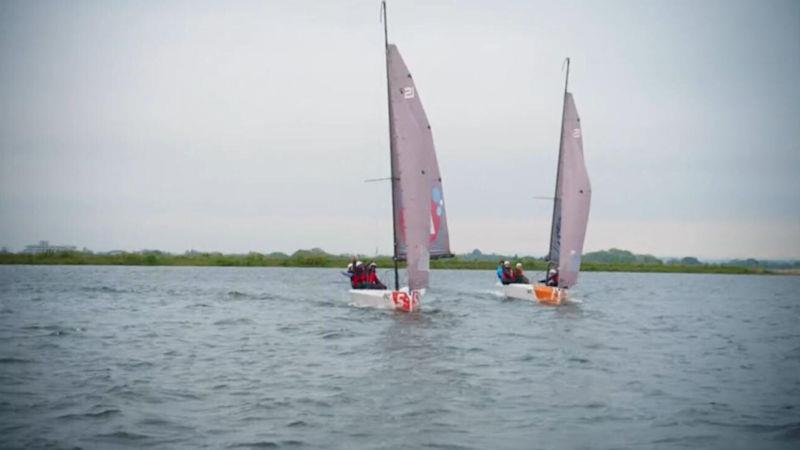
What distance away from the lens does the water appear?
36.0 ft

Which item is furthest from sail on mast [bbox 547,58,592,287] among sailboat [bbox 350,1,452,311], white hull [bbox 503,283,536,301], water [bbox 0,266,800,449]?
sailboat [bbox 350,1,452,311]

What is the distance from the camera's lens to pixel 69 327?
24.3 metres

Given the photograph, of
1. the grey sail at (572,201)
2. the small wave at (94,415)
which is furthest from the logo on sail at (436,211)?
the small wave at (94,415)

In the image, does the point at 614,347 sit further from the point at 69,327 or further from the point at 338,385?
the point at 69,327

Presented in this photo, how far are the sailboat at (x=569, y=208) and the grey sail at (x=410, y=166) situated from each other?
347 inches

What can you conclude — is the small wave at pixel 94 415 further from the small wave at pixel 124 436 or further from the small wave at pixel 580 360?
the small wave at pixel 580 360

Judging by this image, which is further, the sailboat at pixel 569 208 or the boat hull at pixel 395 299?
the sailboat at pixel 569 208

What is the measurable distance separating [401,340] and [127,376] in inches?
320

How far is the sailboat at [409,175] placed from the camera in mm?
27484

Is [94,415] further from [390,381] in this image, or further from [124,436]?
[390,381]

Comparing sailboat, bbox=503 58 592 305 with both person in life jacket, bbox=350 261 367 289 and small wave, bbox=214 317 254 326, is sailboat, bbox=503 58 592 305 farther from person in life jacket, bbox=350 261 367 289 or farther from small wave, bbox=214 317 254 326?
small wave, bbox=214 317 254 326

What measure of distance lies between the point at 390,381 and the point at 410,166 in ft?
45.1

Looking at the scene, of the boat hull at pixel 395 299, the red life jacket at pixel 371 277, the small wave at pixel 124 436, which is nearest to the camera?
the small wave at pixel 124 436

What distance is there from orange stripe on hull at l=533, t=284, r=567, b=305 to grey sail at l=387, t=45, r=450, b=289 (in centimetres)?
859
